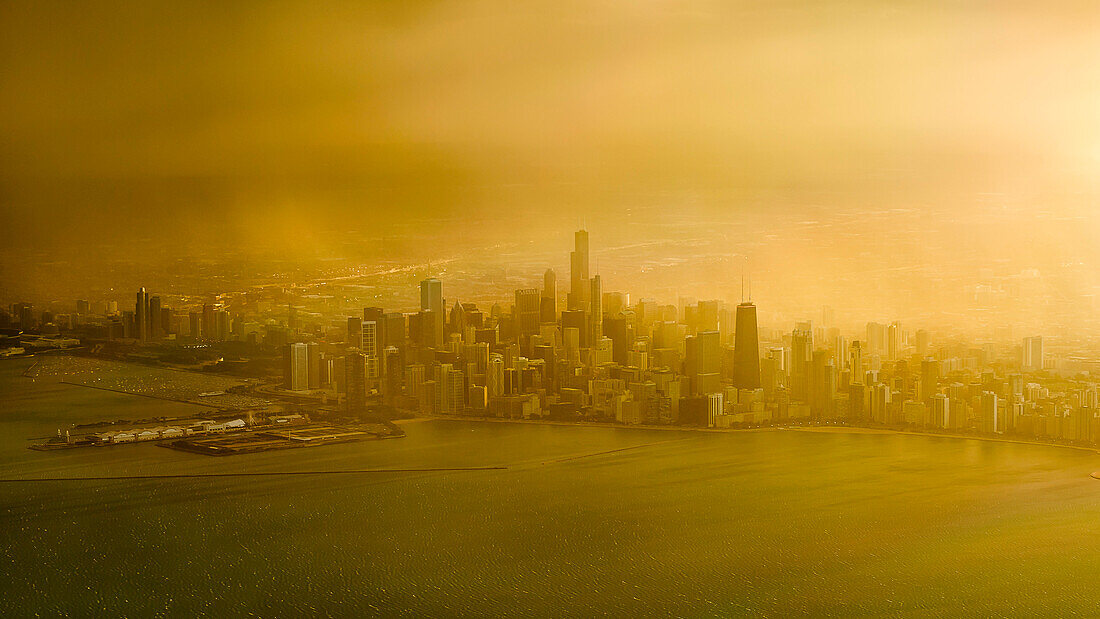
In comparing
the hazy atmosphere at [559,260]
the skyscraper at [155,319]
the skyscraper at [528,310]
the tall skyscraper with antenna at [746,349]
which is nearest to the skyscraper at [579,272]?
the hazy atmosphere at [559,260]

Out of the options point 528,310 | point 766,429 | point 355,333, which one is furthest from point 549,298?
point 766,429

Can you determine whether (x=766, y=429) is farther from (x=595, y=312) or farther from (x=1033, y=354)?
(x=1033, y=354)

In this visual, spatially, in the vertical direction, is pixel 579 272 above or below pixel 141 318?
above

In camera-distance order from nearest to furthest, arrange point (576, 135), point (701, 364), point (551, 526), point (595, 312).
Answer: point (551, 526), point (701, 364), point (595, 312), point (576, 135)

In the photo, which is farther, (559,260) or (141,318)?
(559,260)

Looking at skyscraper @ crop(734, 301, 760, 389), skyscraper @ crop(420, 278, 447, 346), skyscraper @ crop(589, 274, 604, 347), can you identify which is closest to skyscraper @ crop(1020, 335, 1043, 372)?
skyscraper @ crop(734, 301, 760, 389)

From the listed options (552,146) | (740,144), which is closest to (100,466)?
(552,146)

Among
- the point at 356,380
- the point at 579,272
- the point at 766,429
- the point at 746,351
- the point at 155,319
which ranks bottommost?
the point at 766,429

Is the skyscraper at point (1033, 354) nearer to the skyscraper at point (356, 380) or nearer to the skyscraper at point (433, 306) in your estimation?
the skyscraper at point (433, 306)
